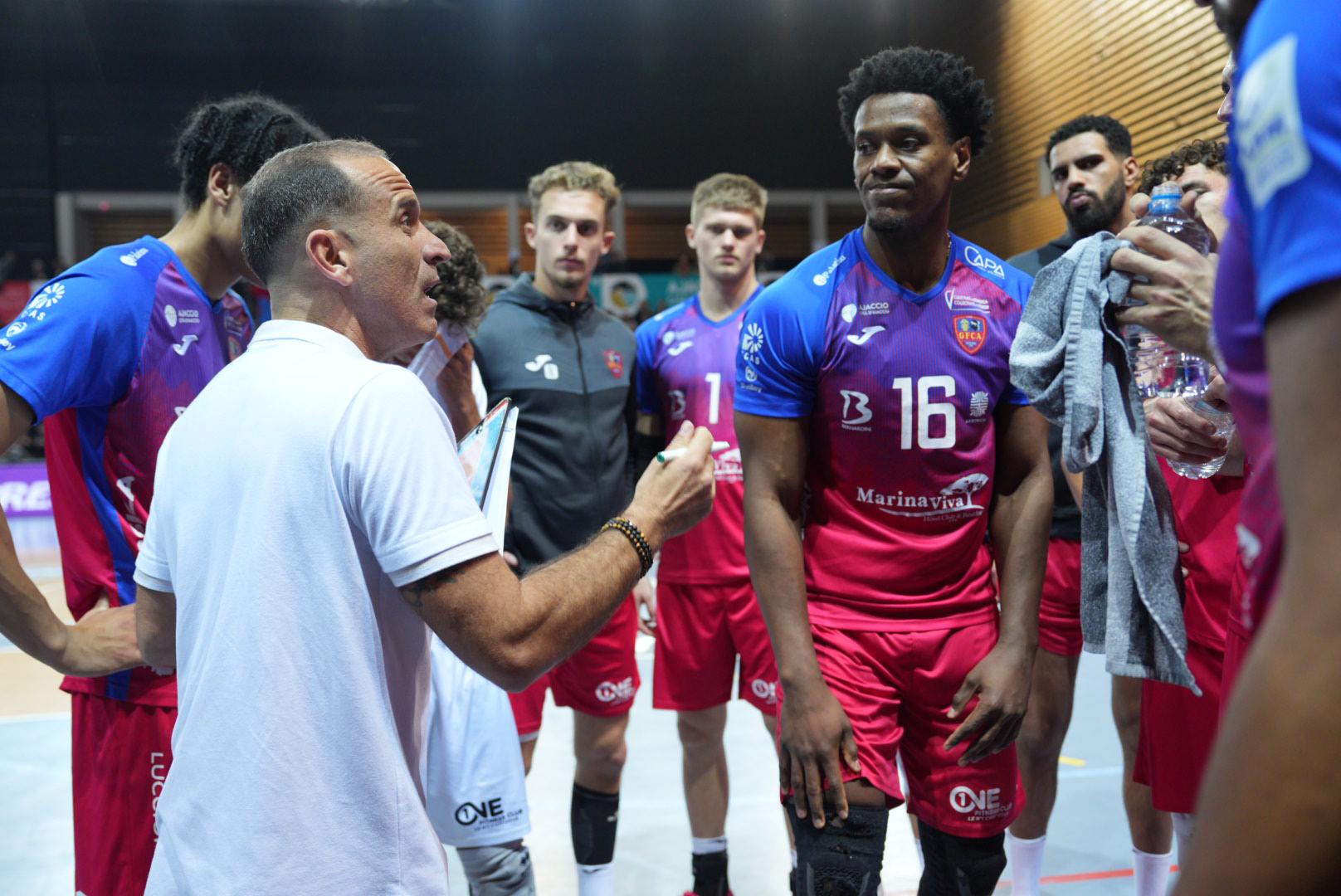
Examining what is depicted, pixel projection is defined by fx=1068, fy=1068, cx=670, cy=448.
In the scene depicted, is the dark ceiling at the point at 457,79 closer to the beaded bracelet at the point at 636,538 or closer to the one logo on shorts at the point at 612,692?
the one logo on shorts at the point at 612,692

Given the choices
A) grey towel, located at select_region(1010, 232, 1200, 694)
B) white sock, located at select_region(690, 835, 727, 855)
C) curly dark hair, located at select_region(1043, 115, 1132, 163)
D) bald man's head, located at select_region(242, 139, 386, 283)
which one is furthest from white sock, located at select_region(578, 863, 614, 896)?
curly dark hair, located at select_region(1043, 115, 1132, 163)

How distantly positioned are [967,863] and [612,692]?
5.34 ft

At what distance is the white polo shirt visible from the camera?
4.61ft

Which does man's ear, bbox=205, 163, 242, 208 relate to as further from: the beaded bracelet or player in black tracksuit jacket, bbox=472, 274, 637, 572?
player in black tracksuit jacket, bbox=472, 274, 637, 572

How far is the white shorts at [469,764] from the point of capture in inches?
96.2

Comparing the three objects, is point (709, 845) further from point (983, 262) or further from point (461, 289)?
point (983, 262)

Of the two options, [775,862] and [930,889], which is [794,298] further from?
[775,862]

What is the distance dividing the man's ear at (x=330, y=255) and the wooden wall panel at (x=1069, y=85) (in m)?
8.05

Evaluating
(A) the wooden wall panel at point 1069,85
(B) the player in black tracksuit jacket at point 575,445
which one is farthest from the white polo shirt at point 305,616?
(A) the wooden wall panel at point 1069,85

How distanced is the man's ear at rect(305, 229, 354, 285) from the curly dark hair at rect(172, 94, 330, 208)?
78 cm

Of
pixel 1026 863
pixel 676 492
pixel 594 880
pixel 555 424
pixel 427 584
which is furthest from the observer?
pixel 555 424

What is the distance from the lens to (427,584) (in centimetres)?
140

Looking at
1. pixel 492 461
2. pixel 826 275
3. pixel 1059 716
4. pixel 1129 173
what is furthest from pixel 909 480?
pixel 1129 173

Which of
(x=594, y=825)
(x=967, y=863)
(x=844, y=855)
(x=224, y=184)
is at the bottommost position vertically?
(x=594, y=825)
